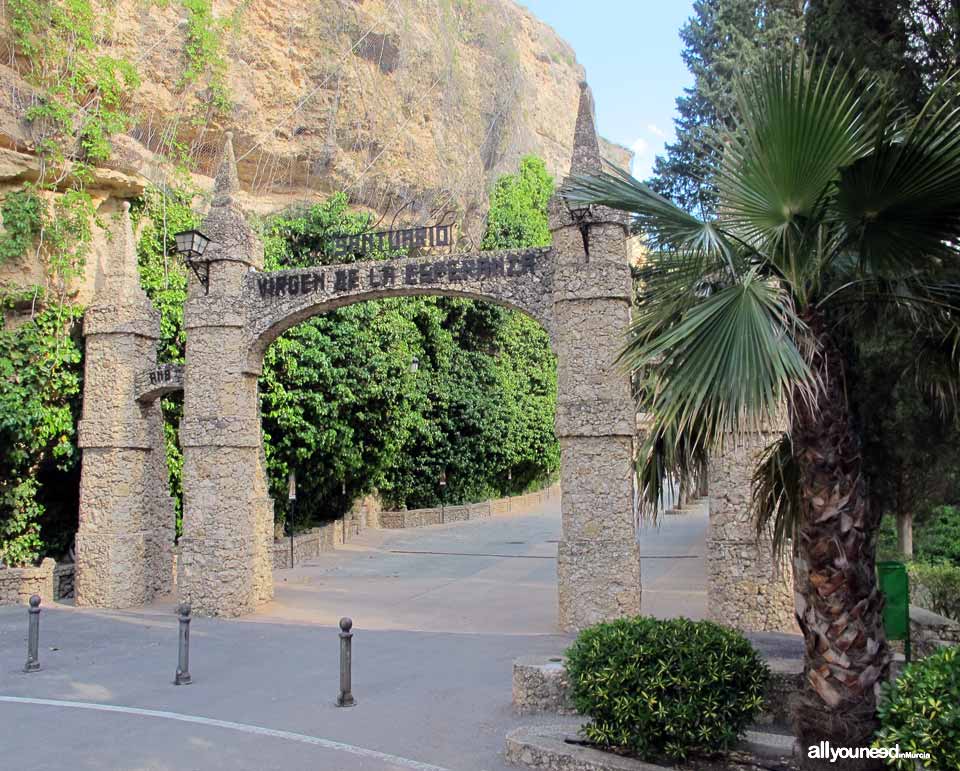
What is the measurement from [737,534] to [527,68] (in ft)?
167

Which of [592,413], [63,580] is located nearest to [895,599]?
[592,413]

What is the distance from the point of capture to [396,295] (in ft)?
41.4

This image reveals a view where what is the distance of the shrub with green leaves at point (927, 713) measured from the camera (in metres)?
4.48

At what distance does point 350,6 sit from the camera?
2677 centimetres

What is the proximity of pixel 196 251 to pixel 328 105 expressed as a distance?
14915 mm

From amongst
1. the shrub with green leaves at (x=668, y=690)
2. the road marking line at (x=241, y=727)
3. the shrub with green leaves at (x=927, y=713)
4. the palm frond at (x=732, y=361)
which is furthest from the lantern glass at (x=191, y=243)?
the shrub with green leaves at (x=927, y=713)

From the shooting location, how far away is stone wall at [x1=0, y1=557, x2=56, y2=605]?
14.1 meters

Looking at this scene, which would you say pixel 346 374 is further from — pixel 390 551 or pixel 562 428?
pixel 562 428

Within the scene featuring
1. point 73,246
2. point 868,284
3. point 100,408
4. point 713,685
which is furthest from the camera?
point 73,246

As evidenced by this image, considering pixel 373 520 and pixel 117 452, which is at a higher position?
pixel 117 452

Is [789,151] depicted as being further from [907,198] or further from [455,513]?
[455,513]

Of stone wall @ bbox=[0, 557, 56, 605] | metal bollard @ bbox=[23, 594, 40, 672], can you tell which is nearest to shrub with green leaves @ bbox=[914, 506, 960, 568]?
metal bollard @ bbox=[23, 594, 40, 672]

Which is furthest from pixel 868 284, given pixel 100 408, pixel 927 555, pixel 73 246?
pixel 73 246

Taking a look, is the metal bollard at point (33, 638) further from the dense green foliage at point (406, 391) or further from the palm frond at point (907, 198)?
the palm frond at point (907, 198)
